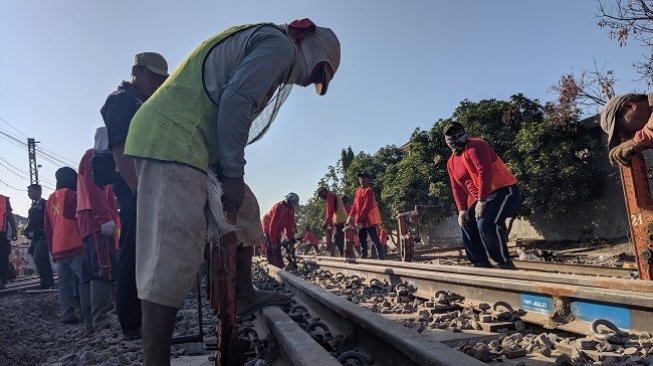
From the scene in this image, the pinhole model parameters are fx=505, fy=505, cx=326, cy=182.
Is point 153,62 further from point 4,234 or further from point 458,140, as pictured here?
point 4,234

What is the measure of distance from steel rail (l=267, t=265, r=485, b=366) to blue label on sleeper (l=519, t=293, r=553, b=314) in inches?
27.0

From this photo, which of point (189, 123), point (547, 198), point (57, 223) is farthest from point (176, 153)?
point (547, 198)

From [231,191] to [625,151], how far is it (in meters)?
3.01

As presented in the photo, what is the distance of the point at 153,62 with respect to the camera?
3844 mm

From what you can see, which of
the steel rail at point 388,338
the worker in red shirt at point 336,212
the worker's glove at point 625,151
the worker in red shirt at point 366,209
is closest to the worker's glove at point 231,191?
the steel rail at point 388,338

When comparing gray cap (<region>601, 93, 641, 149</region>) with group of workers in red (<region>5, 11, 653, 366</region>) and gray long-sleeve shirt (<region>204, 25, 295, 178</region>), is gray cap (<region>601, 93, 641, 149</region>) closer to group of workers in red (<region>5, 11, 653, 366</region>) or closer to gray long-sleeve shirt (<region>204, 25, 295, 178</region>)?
group of workers in red (<region>5, 11, 653, 366</region>)

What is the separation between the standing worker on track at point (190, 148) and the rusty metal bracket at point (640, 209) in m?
2.92

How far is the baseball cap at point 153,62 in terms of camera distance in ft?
12.4

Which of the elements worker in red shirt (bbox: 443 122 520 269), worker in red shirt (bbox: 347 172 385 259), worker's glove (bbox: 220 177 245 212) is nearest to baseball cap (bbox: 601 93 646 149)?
worker in red shirt (bbox: 443 122 520 269)

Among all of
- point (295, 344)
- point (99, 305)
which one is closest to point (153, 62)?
point (295, 344)

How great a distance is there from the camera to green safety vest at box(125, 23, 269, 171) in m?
2.15

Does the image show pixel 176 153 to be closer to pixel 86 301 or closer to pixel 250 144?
pixel 250 144

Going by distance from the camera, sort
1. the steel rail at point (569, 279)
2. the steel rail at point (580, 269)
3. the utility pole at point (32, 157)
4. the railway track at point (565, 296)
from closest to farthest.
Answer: the railway track at point (565, 296) < the steel rail at point (569, 279) < the steel rail at point (580, 269) < the utility pole at point (32, 157)

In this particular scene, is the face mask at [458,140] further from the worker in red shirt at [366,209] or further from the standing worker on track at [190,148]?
the worker in red shirt at [366,209]
